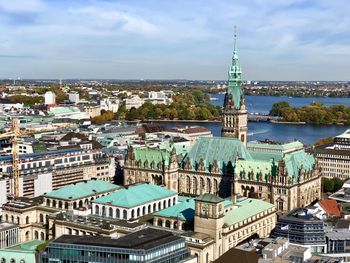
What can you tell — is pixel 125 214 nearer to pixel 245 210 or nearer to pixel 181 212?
pixel 181 212

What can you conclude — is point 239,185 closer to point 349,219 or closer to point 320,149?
point 349,219

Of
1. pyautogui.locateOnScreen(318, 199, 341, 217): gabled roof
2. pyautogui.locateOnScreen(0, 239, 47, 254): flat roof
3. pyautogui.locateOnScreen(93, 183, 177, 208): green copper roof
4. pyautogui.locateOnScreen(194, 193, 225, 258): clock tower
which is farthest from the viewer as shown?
pyautogui.locateOnScreen(318, 199, 341, 217): gabled roof

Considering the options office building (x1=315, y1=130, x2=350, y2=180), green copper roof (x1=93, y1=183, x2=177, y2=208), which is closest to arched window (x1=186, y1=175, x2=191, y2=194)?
green copper roof (x1=93, y1=183, x2=177, y2=208)

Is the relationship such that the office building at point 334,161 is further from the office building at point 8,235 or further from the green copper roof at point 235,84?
the office building at point 8,235

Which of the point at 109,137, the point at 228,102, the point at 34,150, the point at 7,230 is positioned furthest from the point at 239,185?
the point at 109,137

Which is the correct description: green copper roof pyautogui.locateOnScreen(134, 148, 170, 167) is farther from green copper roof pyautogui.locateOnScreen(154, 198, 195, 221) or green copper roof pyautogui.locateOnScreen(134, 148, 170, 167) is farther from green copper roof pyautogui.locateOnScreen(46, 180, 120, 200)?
green copper roof pyautogui.locateOnScreen(154, 198, 195, 221)

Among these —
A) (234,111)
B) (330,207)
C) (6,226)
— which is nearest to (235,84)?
(234,111)

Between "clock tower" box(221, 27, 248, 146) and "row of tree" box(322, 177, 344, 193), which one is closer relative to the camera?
"clock tower" box(221, 27, 248, 146)
